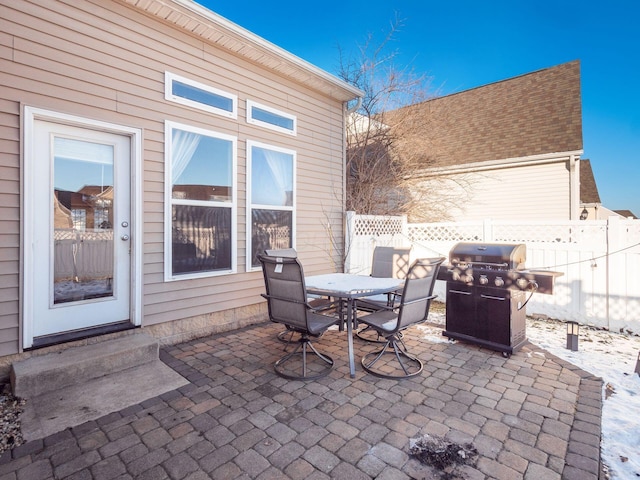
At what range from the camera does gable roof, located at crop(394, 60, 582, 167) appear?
8.47 metres

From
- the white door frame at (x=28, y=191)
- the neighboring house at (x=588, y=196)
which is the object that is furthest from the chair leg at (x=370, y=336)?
the neighboring house at (x=588, y=196)

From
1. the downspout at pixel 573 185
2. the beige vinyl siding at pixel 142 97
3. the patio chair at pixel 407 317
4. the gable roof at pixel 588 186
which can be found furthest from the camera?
the gable roof at pixel 588 186

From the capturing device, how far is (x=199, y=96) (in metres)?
3.96

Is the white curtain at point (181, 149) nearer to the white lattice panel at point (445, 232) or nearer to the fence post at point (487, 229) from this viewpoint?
the white lattice panel at point (445, 232)

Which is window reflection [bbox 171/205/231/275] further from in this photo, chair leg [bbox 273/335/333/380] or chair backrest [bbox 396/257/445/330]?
chair backrest [bbox 396/257/445/330]

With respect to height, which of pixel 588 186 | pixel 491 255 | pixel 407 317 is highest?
pixel 588 186

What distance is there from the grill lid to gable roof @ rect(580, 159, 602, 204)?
11.5 m

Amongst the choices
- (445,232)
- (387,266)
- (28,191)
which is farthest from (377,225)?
(28,191)

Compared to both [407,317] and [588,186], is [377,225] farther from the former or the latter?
[588,186]

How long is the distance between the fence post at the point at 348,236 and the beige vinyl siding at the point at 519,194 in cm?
483

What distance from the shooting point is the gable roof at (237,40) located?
345cm

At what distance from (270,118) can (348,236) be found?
2.34 meters

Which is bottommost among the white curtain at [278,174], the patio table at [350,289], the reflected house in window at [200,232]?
the patio table at [350,289]

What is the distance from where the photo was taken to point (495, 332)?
11.4 feet
